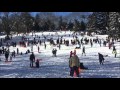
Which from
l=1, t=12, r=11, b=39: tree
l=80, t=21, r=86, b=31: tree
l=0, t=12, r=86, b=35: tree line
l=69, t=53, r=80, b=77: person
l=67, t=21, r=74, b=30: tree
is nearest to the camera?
l=69, t=53, r=80, b=77: person

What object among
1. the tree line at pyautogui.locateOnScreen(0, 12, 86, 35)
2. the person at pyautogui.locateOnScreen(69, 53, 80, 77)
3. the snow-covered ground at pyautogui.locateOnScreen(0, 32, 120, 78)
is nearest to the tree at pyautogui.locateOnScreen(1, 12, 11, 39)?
the tree line at pyautogui.locateOnScreen(0, 12, 86, 35)

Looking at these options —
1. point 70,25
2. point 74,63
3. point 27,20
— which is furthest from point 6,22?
point 74,63

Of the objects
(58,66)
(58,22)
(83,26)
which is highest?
(58,22)

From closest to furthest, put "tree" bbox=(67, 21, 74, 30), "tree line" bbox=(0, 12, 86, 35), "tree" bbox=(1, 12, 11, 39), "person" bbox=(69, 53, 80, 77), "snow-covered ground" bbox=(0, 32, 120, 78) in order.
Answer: "snow-covered ground" bbox=(0, 32, 120, 78)
"person" bbox=(69, 53, 80, 77)
"tree" bbox=(1, 12, 11, 39)
"tree line" bbox=(0, 12, 86, 35)
"tree" bbox=(67, 21, 74, 30)

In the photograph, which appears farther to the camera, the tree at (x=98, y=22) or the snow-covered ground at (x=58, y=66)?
the tree at (x=98, y=22)

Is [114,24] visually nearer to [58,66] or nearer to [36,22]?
[58,66]

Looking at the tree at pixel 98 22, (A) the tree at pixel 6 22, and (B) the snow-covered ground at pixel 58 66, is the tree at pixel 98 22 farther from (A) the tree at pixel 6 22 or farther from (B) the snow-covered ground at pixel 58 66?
(A) the tree at pixel 6 22

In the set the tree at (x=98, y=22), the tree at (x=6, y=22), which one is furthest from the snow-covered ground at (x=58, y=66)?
the tree at (x=98, y=22)

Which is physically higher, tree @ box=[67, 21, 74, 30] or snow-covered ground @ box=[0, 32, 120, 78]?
tree @ box=[67, 21, 74, 30]

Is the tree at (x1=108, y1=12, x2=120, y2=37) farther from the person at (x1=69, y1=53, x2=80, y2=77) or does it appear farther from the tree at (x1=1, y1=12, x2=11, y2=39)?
the tree at (x1=1, y1=12, x2=11, y2=39)

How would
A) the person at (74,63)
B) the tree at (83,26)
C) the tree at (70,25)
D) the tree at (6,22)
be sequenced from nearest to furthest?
the person at (74,63), the tree at (6,22), the tree at (83,26), the tree at (70,25)

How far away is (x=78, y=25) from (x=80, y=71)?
1658 millimetres

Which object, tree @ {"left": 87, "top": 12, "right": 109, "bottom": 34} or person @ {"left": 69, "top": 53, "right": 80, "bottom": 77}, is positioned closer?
person @ {"left": 69, "top": 53, "right": 80, "bottom": 77}
